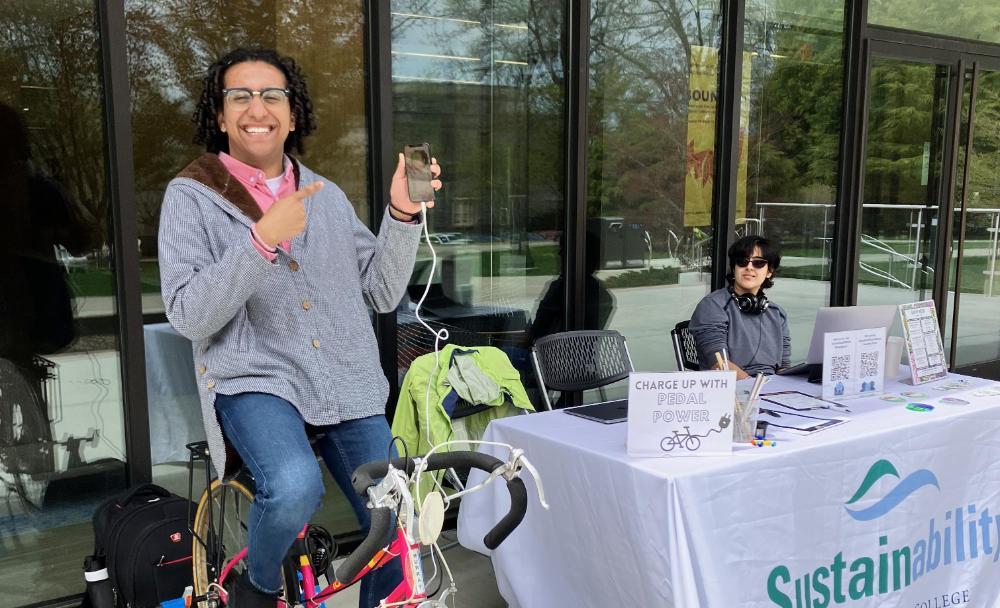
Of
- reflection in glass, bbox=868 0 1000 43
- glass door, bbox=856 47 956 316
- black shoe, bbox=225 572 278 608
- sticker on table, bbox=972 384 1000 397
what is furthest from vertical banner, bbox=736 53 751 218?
black shoe, bbox=225 572 278 608

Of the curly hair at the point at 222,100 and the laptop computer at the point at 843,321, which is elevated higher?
the curly hair at the point at 222,100

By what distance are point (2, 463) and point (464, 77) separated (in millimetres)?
2365

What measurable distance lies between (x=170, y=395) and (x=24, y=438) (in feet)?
1.60

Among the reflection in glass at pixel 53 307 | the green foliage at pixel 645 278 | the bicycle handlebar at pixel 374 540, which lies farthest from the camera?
the green foliage at pixel 645 278

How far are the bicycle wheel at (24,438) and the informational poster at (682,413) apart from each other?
2058 mm

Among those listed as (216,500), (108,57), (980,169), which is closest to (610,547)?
(216,500)

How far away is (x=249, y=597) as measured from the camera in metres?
2.05

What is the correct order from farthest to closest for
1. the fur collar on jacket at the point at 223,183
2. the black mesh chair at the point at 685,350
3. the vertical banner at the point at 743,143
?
the vertical banner at the point at 743,143 → the black mesh chair at the point at 685,350 → the fur collar on jacket at the point at 223,183

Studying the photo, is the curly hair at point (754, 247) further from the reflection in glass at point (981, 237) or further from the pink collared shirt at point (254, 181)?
the reflection in glass at point (981, 237)

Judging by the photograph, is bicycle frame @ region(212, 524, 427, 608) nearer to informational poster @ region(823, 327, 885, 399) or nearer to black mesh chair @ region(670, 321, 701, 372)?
informational poster @ region(823, 327, 885, 399)

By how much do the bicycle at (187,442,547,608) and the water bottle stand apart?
289mm

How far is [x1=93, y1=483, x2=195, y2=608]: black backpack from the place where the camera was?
2.42 m

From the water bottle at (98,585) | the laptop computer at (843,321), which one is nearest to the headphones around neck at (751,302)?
the laptop computer at (843,321)

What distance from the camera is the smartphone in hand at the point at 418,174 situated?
2064mm
